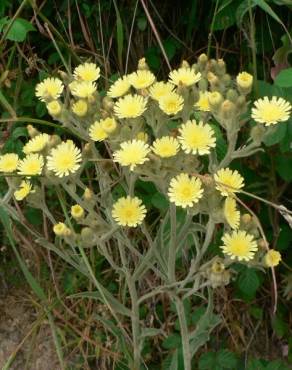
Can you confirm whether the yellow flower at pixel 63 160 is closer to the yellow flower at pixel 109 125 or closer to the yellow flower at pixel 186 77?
the yellow flower at pixel 109 125

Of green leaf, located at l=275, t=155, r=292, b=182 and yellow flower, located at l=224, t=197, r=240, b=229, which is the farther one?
green leaf, located at l=275, t=155, r=292, b=182

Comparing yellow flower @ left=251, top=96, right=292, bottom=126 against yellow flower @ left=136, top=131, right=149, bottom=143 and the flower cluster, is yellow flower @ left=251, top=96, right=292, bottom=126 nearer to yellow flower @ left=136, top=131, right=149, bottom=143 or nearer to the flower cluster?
the flower cluster

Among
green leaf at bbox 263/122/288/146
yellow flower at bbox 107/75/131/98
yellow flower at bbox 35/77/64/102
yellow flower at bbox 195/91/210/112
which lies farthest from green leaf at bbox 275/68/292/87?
yellow flower at bbox 35/77/64/102

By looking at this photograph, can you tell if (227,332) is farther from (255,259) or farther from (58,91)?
(58,91)

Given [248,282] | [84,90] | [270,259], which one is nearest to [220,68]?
[84,90]

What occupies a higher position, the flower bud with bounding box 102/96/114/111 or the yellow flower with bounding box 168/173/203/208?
the flower bud with bounding box 102/96/114/111

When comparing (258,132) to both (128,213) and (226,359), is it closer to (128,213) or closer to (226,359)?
(128,213)

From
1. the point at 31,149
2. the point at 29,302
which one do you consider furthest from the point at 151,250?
the point at 29,302

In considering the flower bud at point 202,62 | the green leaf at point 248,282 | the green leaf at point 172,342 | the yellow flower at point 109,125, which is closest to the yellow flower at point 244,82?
the flower bud at point 202,62
